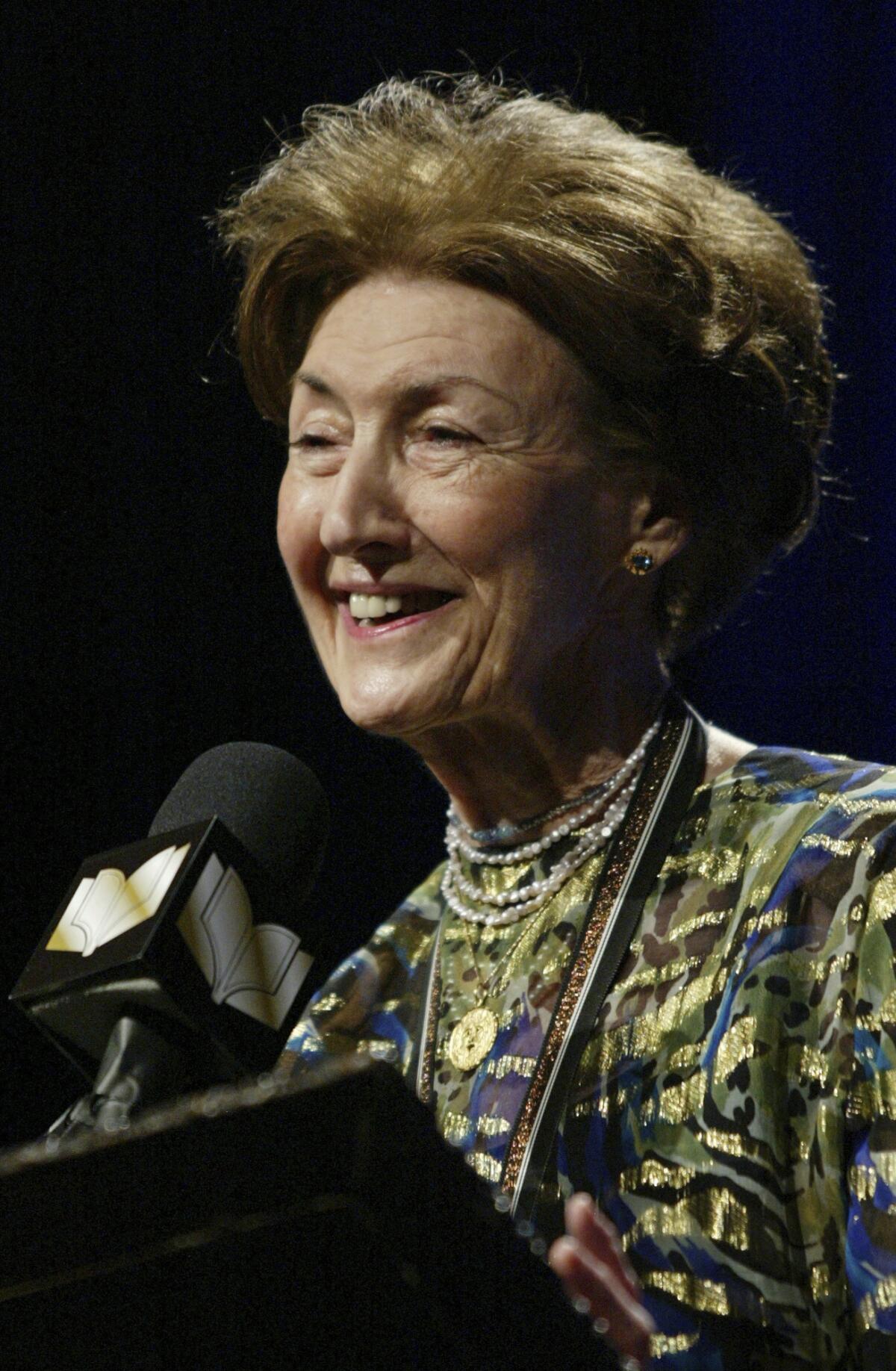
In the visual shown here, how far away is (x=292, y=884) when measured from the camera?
4.55ft

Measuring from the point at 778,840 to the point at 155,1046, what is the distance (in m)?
0.78

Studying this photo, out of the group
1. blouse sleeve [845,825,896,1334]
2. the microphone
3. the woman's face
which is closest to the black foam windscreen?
the microphone

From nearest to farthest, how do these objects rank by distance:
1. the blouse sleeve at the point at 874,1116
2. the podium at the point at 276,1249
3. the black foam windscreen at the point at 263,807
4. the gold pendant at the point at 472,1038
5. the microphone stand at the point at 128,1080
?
the podium at the point at 276,1249
the microphone stand at the point at 128,1080
the blouse sleeve at the point at 874,1116
the black foam windscreen at the point at 263,807
the gold pendant at the point at 472,1038

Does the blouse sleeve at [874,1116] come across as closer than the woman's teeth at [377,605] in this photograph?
Yes

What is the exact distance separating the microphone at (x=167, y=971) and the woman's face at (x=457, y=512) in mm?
529

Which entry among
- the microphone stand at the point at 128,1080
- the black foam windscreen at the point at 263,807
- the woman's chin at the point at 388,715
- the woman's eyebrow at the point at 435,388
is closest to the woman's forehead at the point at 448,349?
the woman's eyebrow at the point at 435,388

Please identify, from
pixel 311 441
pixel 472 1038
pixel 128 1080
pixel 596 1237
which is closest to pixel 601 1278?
pixel 596 1237

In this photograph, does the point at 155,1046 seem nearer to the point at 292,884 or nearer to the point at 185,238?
the point at 292,884

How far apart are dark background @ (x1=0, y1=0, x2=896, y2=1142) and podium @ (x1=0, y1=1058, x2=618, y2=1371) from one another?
1.93 metres

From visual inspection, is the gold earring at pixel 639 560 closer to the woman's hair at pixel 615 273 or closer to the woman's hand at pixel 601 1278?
the woman's hair at pixel 615 273

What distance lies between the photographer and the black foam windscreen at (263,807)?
1358 millimetres

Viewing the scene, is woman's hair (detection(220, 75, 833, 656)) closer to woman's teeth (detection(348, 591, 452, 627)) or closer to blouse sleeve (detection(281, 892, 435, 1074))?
woman's teeth (detection(348, 591, 452, 627))

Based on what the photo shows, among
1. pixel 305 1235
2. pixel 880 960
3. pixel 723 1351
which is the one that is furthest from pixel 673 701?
pixel 305 1235

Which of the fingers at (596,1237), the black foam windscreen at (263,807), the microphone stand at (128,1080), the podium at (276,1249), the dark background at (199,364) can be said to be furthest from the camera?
the dark background at (199,364)
